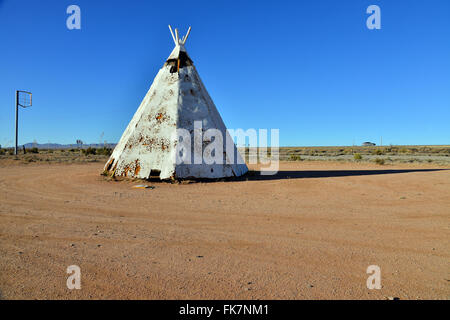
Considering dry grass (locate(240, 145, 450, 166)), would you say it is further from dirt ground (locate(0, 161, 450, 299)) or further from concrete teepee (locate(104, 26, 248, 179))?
dirt ground (locate(0, 161, 450, 299))

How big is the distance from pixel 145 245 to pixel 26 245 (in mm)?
1350

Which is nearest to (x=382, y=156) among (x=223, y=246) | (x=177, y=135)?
(x=177, y=135)

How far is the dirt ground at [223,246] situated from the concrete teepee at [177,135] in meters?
2.58

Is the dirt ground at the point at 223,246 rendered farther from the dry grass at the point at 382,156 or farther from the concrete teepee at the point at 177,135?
the dry grass at the point at 382,156

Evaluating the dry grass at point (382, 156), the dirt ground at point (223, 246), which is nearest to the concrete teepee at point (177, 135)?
the dirt ground at point (223, 246)

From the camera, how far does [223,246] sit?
331cm

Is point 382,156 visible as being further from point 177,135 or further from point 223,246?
point 223,246

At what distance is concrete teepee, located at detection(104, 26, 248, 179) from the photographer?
9008mm

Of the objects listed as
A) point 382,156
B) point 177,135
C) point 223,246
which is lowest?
point 223,246

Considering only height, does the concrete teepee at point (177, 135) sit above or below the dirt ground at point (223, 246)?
above

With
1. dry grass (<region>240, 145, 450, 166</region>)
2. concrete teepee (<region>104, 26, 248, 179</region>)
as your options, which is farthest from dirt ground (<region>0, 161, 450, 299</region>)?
dry grass (<region>240, 145, 450, 166</region>)

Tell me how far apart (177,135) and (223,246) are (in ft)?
20.8

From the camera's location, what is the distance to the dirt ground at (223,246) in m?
2.31
